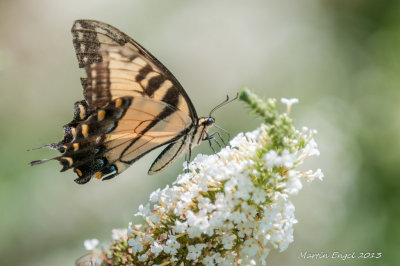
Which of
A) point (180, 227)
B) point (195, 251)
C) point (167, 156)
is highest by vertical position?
point (167, 156)

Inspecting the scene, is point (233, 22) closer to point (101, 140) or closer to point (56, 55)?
point (56, 55)

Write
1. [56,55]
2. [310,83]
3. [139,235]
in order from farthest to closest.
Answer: [56,55] < [310,83] < [139,235]

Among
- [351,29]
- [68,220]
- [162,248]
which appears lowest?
[162,248]

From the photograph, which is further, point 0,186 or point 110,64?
point 0,186

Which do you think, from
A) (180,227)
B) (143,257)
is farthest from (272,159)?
(143,257)

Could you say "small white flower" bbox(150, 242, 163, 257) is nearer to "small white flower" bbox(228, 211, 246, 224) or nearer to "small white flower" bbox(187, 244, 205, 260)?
"small white flower" bbox(187, 244, 205, 260)

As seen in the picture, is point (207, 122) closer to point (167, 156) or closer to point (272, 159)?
point (167, 156)

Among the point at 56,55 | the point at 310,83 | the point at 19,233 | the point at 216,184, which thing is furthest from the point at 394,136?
the point at 56,55
